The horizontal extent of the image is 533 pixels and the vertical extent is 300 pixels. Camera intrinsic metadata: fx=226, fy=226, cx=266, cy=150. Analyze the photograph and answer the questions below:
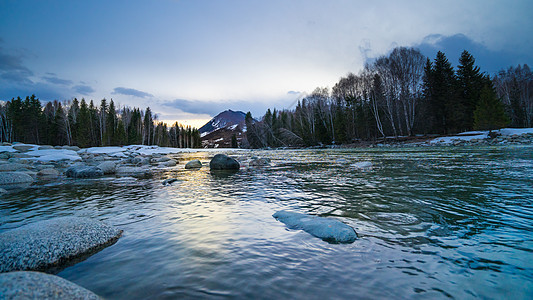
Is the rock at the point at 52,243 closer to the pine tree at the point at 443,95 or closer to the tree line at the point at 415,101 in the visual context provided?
the tree line at the point at 415,101

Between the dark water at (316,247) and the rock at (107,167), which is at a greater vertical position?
the rock at (107,167)

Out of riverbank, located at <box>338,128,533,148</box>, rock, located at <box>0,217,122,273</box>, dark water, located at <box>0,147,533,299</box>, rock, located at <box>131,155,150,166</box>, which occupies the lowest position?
dark water, located at <box>0,147,533,299</box>

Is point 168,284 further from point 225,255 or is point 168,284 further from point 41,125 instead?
point 41,125

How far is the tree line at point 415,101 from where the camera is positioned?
114 feet

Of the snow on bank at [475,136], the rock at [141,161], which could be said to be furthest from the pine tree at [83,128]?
the snow on bank at [475,136]

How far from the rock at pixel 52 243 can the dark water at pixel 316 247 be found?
0.26m

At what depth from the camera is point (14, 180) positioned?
945 centimetres

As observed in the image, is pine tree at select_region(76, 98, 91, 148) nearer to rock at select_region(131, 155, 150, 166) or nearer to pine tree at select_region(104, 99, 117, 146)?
pine tree at select_region(104, 99, 117, 146)

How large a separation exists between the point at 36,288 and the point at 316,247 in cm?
265

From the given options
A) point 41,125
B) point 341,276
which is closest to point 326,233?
point 341,276

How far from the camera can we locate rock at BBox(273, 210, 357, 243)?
3164mm

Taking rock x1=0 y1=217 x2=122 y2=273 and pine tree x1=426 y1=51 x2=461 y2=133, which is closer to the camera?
rock x1=0 y1=217 x2=122 y2=273

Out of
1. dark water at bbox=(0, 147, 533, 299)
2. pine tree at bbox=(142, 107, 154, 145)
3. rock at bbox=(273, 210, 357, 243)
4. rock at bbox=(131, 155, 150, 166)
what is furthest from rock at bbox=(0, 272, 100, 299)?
pine tree at bbox=(142, 107, 154, 145)

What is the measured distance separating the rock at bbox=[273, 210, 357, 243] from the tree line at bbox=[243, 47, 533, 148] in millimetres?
35308
